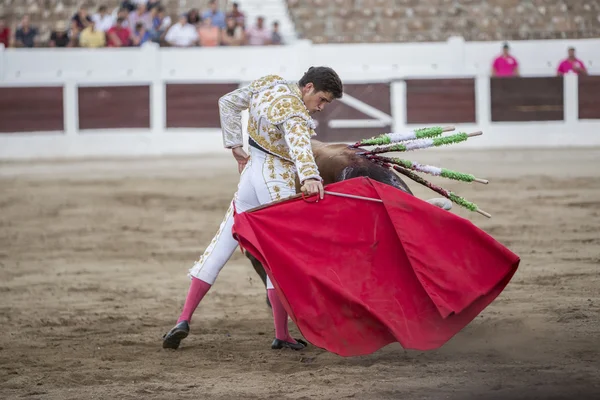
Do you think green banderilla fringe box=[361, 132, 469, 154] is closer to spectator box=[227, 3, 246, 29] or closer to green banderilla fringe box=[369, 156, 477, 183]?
green banderilla fringe box=[369, 156, 477, 183]

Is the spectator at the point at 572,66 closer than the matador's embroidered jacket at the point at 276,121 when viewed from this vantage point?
No

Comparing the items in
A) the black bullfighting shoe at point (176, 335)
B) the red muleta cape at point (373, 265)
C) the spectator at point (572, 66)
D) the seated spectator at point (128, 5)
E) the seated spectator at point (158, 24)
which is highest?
the seated spectator at point (128, 5)

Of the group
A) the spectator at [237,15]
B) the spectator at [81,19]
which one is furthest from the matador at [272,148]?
the spectator at [81,19]

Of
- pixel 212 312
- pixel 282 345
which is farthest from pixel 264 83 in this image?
pixel 212 312

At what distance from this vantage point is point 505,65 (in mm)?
12523

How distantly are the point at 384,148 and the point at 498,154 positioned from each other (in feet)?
24.9

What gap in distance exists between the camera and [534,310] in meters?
4.43

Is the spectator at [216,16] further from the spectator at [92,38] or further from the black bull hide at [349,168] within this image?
the black bull hide at [349,168]

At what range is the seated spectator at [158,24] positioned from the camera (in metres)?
12.9

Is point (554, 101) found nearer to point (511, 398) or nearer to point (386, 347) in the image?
point (386, 347)

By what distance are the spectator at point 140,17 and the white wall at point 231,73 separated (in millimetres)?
756

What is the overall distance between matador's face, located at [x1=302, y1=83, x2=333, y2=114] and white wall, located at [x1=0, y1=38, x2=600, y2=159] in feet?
28.4

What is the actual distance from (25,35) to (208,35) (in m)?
2.28

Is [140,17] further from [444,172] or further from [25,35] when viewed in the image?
[444,172]
